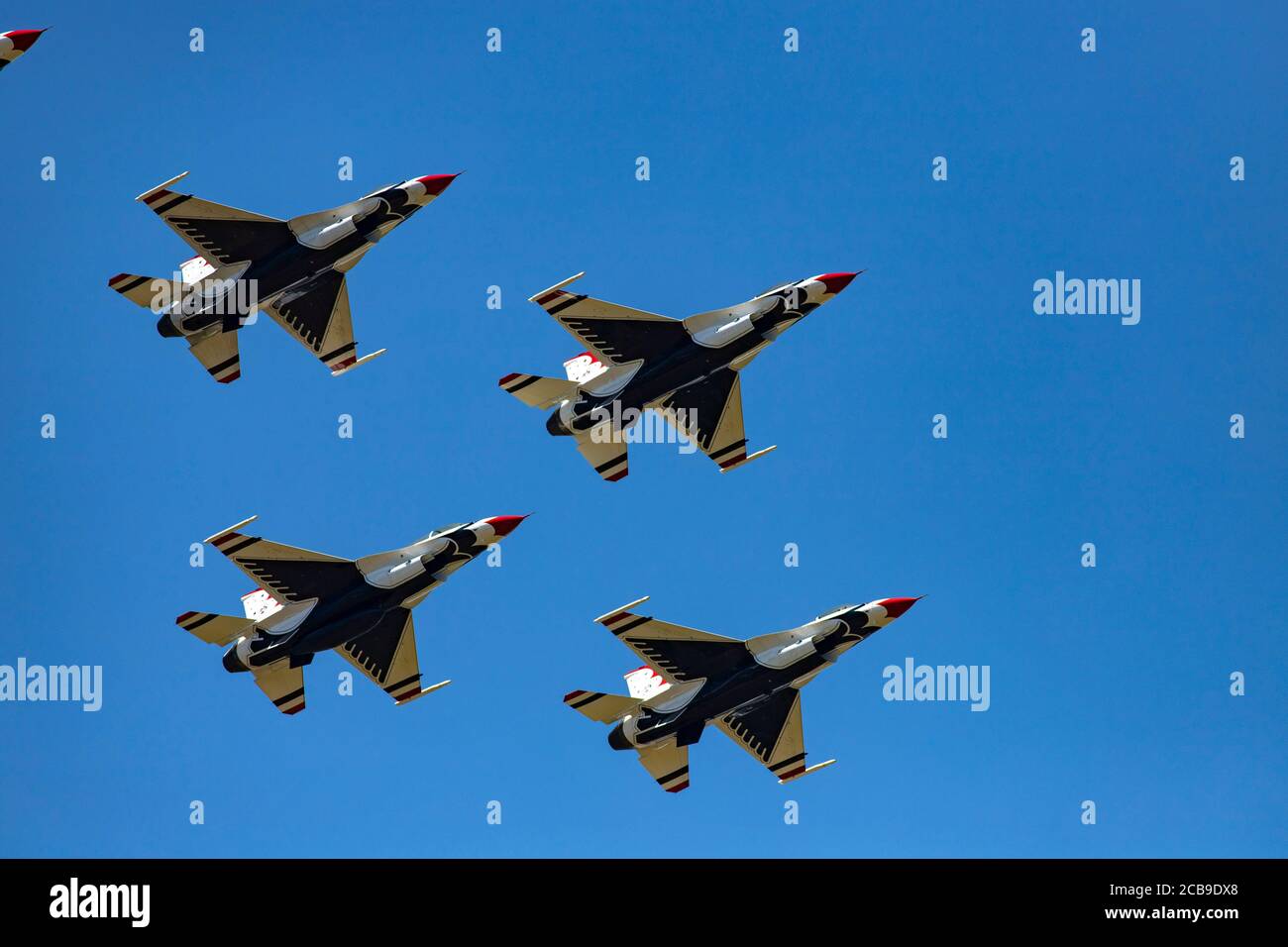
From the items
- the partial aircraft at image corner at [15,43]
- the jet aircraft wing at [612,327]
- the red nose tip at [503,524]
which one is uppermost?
the partial aircraft at image corner at [15,43]

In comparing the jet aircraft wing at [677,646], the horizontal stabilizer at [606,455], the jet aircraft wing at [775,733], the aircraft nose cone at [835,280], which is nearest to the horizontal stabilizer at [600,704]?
the jet aircraft wing at [677,646]

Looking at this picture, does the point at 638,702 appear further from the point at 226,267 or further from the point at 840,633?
the point at 226,267

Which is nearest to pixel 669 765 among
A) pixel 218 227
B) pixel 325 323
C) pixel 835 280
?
pixel 835 280

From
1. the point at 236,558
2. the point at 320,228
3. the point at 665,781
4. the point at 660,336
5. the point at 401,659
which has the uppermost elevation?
the point at 320,228

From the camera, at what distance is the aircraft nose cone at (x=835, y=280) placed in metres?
58.4

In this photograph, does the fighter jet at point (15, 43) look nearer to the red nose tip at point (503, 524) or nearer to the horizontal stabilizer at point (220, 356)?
the horizontal stabilizer at point (220, 356)

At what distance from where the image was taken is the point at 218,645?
58.5 m

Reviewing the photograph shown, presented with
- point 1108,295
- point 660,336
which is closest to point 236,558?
point 660,336

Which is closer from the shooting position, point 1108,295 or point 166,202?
point 166,202

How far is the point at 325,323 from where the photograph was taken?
6197 cm

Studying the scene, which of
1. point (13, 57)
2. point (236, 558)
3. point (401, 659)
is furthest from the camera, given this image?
point (401, 659)

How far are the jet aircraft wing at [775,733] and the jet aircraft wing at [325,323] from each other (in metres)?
18.1

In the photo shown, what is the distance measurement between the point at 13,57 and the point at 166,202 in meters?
7.58

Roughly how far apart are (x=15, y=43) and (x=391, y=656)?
23.1 metres
